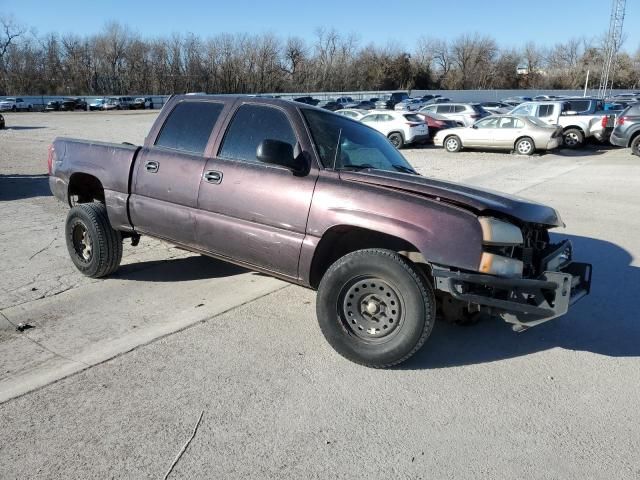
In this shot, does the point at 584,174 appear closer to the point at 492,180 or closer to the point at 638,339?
the point at 492,180

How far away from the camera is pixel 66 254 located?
6.26m

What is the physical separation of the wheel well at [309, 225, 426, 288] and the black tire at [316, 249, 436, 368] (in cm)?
23

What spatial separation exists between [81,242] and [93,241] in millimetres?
432

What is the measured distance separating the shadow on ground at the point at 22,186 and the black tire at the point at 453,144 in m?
14.5

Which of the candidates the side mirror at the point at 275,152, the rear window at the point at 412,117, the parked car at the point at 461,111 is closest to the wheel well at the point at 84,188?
the side mirror at the point at 275,152

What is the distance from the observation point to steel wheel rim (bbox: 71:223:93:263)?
538cm

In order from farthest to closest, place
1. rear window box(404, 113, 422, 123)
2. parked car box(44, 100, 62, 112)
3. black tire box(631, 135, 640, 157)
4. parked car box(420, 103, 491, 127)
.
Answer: parked car box(44, 100, 62, 112), parked car box(420, 103, 491, 127), rear window box(404, 113, 422, 123), black tire box(631, 135, 640, 157)

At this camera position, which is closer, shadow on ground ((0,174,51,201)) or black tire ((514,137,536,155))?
shadow on ground ((0,174,51,201))

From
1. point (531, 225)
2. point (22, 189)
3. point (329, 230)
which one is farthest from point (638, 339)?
point (22, 189)

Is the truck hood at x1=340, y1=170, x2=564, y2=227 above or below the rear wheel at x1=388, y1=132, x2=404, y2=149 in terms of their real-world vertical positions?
above

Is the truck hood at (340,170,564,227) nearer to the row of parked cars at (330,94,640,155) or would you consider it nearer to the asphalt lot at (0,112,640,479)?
the asphalt lot at (0,112,640,479)

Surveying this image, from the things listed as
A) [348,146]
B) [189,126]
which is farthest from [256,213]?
[189,126]

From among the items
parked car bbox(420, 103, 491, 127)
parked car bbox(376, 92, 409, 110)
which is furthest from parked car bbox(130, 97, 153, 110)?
parked car bbox(420, 103, 491, 127)

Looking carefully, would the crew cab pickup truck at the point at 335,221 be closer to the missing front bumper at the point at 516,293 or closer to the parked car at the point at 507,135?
the missing front bumper at the point at 516,293
